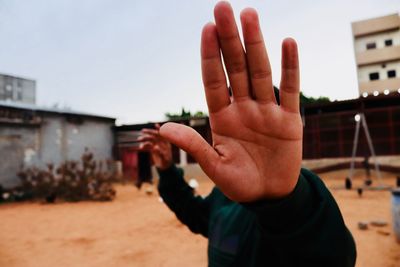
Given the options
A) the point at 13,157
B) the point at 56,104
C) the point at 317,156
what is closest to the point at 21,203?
the point at 13,157

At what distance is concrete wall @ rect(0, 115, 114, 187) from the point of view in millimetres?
12211

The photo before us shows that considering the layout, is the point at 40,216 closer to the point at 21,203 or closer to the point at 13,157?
the point at 21,203

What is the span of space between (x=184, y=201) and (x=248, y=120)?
1.44 m

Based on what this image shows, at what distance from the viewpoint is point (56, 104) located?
30.9m

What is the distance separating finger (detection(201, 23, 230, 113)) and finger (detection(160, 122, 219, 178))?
0.41 ft

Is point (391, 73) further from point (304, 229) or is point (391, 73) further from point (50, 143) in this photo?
point (304, 229)

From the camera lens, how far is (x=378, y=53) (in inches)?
1123

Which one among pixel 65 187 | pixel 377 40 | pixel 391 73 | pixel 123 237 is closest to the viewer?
pixel 123 237

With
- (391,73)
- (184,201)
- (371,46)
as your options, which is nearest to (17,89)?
(184,201)

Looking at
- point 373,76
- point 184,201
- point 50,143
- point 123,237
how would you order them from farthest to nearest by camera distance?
point 373,76
point 50,143
point 123,237
point 184,201

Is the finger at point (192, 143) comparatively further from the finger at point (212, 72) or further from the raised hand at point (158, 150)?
the raised hand at point (158, 150)

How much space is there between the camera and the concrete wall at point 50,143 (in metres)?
12.2

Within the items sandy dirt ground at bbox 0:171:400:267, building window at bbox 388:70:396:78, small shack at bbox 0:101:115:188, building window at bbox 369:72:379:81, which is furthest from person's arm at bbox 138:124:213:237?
building window at bbox 388:70:396:78

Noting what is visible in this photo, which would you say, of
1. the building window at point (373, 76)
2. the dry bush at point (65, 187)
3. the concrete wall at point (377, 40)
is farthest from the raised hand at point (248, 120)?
the building window at point (373, 76)
